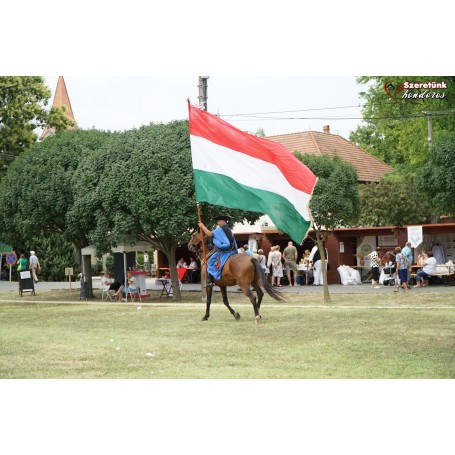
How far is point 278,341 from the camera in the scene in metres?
14.1

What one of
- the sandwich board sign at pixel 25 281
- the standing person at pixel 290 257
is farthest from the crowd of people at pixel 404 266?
the sandwich board sign at pixel 25 281

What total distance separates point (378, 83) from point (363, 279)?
11009 mm

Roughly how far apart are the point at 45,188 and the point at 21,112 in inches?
394

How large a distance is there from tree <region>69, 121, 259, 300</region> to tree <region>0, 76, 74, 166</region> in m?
10.9

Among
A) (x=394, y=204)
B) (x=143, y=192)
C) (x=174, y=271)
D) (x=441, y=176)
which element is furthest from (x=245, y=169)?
(x=394, y=204)

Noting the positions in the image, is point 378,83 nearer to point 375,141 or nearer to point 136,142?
point 375,141

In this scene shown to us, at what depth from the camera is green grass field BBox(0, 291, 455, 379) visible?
10820 mm

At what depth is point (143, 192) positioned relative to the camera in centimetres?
2747

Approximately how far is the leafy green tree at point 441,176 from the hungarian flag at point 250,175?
19898 mm

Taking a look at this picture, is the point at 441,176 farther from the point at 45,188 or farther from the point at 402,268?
the point at 45,188

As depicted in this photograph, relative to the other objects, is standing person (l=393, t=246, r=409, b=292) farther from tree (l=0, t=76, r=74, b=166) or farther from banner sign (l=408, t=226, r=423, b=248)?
tree (l=0, t=76, r=74, b=166)

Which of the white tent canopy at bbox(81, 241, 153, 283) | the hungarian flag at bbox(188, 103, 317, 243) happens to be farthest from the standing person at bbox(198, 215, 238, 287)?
the white tent canopy at bbox(81, 241, 153, 283)

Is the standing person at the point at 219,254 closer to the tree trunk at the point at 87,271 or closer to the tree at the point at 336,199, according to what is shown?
the tree trunk at the point at 87,271
